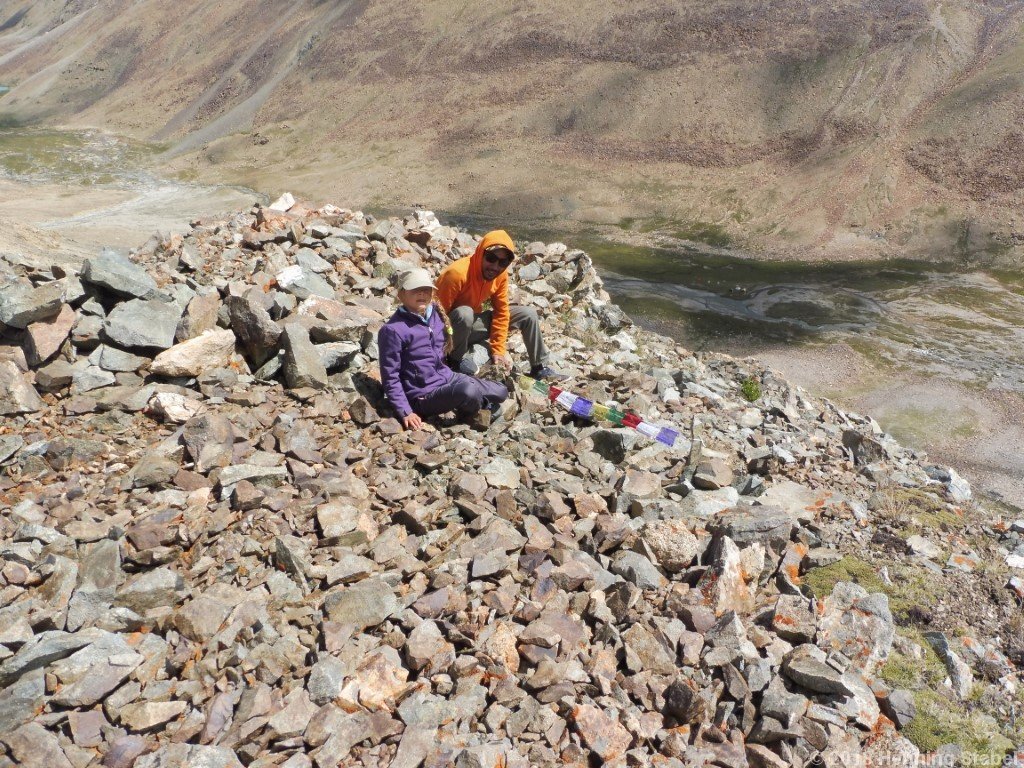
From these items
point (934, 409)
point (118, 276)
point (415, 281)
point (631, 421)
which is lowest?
point (934, 409)

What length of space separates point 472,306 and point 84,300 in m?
4.43

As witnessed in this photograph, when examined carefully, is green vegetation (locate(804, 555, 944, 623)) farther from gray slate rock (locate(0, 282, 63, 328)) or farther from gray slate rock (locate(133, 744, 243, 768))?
gray slate rock (locate(0, 282, 63, 328))

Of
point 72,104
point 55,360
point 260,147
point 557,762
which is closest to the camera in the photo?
point 557,762

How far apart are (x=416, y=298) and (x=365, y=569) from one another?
2942 mm

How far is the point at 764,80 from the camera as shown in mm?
55125

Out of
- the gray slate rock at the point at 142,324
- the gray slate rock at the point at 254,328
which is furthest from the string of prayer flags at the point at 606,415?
the gray slate rock at the point at 142,324

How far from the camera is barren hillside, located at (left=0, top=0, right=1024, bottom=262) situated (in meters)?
42.6

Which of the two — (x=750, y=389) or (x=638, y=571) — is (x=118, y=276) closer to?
(x=638, y=571)

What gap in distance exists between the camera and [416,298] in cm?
666

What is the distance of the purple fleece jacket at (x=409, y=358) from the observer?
6.70 m

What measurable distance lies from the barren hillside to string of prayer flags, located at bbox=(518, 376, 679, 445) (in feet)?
118

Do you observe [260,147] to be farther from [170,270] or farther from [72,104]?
[170,270]

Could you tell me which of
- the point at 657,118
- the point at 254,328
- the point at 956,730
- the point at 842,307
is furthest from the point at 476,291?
the point at 657,118

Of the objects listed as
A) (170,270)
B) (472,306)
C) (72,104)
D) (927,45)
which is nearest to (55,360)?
(170,270)
